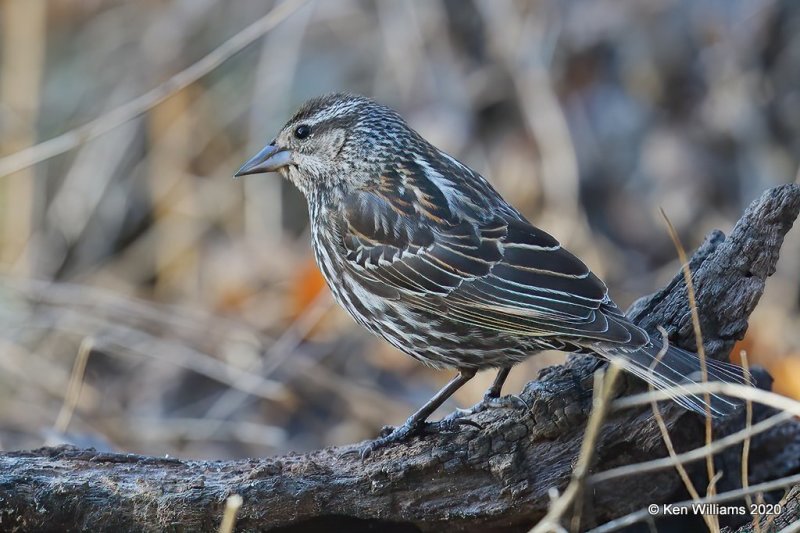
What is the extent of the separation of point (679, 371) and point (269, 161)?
90.8 inches

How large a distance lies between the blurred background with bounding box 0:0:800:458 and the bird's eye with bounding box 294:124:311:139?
1.85 meters

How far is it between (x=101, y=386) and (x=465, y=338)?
167 inches

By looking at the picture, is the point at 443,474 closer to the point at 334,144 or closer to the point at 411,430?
the point at 411,430

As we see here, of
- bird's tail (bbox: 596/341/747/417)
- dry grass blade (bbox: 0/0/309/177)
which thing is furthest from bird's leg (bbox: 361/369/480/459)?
dry grass blade (bbox: 0/0/309/177)

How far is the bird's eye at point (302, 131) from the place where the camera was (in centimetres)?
519

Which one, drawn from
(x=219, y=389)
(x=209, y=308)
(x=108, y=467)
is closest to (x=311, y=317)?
(x=219, y=389)

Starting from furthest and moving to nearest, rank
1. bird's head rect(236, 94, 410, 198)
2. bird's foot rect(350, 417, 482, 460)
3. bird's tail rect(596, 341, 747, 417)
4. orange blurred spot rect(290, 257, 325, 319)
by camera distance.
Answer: orange blurred spot rect(290, 257, 325, 319), bird's head rect(236, 94, 410, 198), bird's foot rect(350, 417, 482, 460), bird's tail rect(596, 341, 747, 417)

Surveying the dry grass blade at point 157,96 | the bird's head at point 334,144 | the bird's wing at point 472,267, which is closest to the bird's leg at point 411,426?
the bird's wing at point 472,267

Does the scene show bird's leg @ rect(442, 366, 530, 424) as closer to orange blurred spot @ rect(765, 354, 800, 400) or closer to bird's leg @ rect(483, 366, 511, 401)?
bird's leg @ rect(483, 366, 511, 401)

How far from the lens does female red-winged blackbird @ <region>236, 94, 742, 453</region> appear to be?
162 inches

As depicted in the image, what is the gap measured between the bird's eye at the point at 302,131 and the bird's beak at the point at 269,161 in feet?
0.30

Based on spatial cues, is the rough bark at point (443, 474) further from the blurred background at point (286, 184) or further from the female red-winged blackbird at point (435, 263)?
the blurred background at point (286, 184)

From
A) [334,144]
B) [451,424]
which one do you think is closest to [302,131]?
[334,144]

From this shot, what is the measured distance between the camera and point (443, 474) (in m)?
3.97
